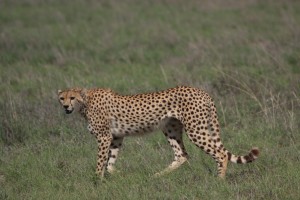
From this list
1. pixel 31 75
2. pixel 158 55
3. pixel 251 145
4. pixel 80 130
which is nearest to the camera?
pixel 251 145

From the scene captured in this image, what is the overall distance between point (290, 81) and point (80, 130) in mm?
2940

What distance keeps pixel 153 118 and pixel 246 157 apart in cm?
89

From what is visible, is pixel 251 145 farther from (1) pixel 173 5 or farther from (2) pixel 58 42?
(1) pixel 173 5

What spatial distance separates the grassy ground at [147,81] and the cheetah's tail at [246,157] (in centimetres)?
12

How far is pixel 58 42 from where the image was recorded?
505 inches

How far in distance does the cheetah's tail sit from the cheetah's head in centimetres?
138

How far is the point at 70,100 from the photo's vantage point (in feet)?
22.6

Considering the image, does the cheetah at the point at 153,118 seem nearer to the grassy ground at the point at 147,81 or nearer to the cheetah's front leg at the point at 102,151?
the cheetah's front leg at the point at 102,151

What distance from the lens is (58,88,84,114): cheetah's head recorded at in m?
6.89

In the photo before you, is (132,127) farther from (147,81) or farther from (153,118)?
(147,81)

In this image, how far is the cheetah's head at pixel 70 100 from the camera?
6.89 m

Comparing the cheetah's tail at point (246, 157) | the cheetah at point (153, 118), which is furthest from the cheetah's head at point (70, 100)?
the cheetah's tail at point (246, 157)

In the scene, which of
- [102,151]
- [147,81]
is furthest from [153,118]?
[147,81]

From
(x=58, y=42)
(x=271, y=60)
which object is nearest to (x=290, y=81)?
(x=271, y=60)
